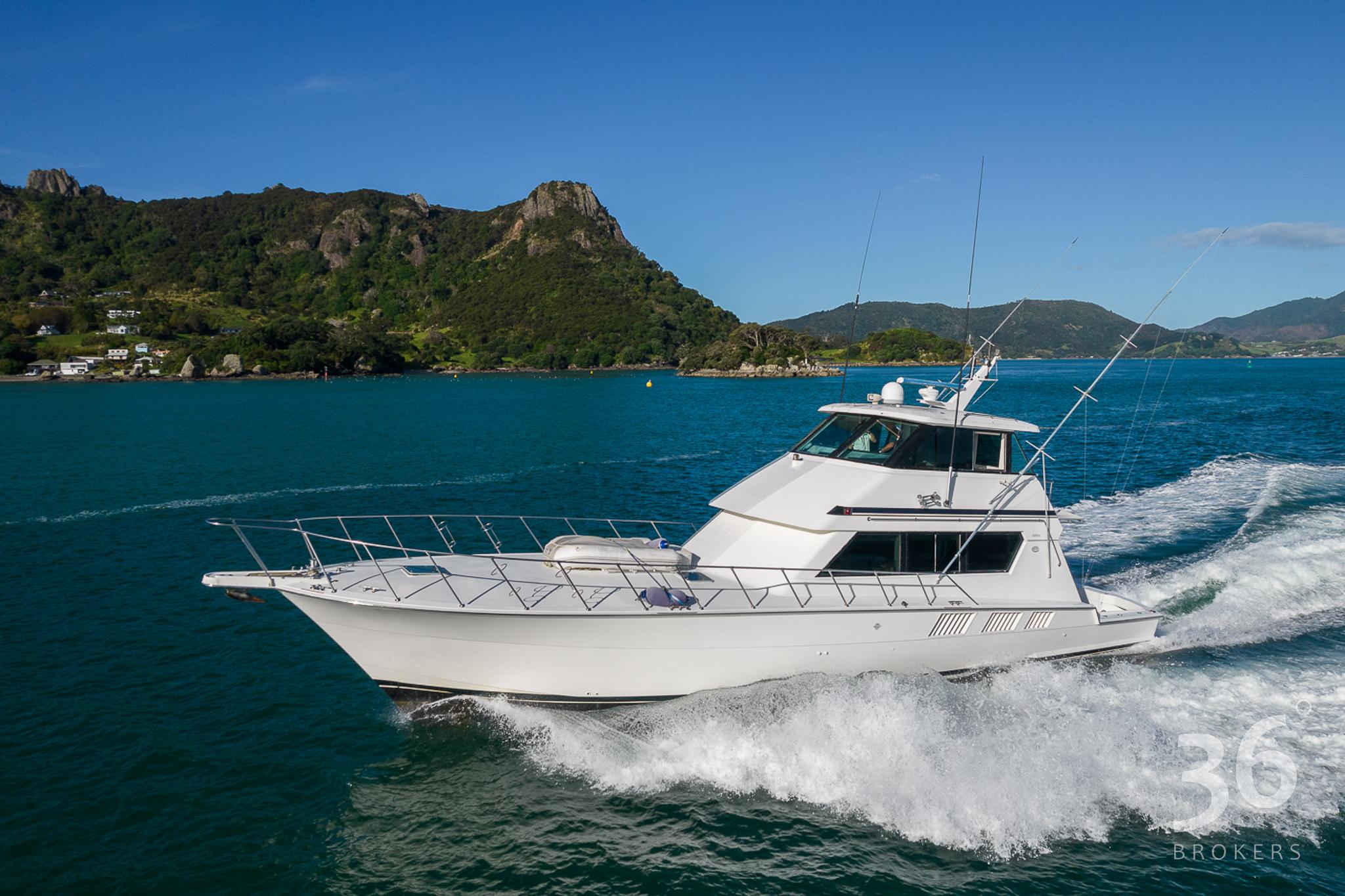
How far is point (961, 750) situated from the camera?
9000 mm

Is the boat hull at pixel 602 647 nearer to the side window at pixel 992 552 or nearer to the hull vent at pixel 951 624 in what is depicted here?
the hull vent at pixel 951 624

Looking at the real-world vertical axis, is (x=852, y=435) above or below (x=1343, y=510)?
above

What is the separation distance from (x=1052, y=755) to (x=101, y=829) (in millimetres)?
10635

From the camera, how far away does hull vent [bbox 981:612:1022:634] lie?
11.0 metres

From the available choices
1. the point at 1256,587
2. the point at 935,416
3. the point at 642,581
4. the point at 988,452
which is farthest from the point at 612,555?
the point at 1256,587

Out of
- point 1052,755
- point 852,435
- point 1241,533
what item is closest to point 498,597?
point 852,435

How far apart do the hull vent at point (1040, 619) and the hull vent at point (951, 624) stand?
105 cm

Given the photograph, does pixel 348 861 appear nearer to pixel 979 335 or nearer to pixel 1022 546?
pixel 1022 546

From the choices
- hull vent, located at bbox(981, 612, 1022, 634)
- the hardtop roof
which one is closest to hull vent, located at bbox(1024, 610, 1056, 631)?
hull vent, located at bbox(981, 612, 1022, 634)

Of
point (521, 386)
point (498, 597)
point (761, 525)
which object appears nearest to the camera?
point (498, 597)

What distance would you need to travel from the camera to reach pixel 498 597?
9.95 m

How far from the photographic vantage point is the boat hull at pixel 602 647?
960 cm

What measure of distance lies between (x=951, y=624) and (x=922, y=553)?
1.18 metres

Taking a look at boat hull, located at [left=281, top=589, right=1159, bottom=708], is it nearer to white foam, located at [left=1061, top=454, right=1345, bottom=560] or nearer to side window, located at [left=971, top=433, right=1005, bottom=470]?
side window, located at [left=971, top=433, right=1005, bottom=470]
